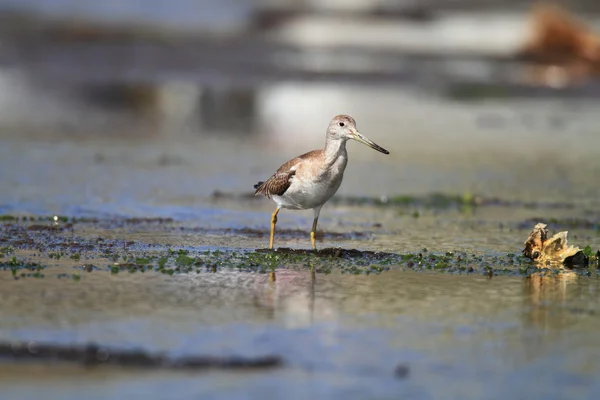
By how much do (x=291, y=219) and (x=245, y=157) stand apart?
16.8 feet

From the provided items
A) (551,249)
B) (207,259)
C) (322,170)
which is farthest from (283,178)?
(551,249)

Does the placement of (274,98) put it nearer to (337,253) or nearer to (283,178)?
(283,178)

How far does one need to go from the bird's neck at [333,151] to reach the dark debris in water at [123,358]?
12.1ft

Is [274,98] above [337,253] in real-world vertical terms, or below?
above

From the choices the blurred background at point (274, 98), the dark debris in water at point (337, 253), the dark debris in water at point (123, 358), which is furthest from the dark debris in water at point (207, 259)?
the blurred background at point (274, 98)

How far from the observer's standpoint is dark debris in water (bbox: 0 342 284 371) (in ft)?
24.2

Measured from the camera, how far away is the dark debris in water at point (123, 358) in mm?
7383

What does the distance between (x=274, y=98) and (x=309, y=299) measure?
57.2 ft

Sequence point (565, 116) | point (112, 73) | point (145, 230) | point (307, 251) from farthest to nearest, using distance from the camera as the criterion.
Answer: point (112, 73), point (565, 116), point (145, 230), point (307, 251)

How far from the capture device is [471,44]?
33031 millimetres

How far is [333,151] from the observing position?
11.1 meters

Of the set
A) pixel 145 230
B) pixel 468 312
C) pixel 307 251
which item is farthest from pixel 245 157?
pixel 468 312

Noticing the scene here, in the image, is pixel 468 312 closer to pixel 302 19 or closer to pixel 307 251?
pixel 307 251

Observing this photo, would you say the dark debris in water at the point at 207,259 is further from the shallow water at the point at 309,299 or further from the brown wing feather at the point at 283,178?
the brown wing feather at the point at 283,178
